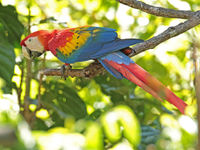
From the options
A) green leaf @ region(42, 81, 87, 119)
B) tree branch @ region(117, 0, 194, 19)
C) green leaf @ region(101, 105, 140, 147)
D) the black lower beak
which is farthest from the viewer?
the black lower beak

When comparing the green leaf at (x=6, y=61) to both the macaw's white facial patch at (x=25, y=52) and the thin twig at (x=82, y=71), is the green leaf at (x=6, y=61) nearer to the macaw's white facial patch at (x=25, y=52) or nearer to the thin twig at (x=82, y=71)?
the thin twig at (x=82, y=71)

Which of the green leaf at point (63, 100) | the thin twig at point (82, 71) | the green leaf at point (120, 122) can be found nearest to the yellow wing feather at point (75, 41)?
the thin twig at point (82, 71)

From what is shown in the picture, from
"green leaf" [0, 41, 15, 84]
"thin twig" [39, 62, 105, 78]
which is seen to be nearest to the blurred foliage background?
"green leaf" [0, 41, 15, 84]

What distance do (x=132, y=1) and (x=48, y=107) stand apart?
0.73m

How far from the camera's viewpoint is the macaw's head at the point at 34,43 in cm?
157

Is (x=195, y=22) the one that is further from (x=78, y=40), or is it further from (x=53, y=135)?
(x=53, y=135)

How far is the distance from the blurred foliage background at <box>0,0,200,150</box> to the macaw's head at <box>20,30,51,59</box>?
41 millimetres

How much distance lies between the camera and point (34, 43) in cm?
159

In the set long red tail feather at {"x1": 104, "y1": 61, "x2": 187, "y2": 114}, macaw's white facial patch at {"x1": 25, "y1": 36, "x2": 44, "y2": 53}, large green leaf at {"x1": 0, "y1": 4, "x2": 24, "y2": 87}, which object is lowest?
macaw's white facial patch at {"x1": 25, "y1": 36, "x2": 44, "y2": 53}

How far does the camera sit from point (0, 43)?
1292 mm

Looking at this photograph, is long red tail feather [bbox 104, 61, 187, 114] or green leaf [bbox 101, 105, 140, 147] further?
long red tail feather [bbox 104, 61, 187, 114]

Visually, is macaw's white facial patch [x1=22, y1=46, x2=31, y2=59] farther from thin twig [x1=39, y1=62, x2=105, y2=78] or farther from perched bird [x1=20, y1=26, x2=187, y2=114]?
thin twig [x1=39, y1=62, x2=105, y2=78]

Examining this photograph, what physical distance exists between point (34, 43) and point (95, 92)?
1.69ft

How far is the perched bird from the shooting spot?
1257mm
